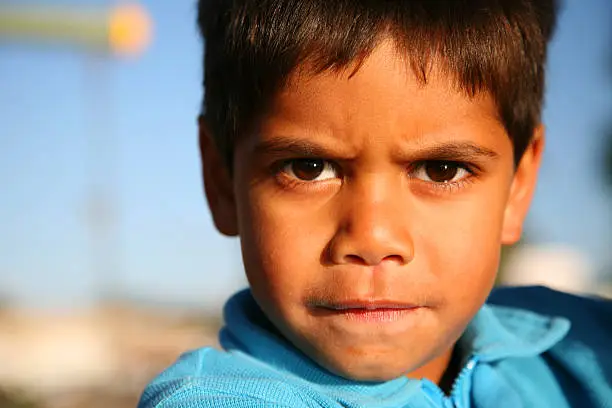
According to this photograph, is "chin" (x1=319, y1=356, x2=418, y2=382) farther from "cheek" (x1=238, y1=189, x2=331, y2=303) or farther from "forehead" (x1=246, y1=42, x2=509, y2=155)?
"forehead" (x1=246, y1=42, x2=509, y2=155)

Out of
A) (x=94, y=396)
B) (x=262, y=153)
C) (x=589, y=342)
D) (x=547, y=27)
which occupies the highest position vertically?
(x=547, y=27)

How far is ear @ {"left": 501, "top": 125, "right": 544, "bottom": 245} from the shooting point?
198 centimetres

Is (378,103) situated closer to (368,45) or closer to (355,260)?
(368,45)

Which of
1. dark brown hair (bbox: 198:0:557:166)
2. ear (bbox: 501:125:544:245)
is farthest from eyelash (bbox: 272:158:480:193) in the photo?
Result: ear (bbox: 501:125:544:245)

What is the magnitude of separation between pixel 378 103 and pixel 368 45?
12cm

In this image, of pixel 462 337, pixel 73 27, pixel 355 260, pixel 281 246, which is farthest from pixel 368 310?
pixel 73 27

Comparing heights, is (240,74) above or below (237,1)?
below

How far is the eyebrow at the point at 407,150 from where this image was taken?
5.29ft

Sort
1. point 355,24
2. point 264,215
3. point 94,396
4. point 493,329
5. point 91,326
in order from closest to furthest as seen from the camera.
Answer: point 355,24, point 264,215, point 493,329, point 94,396, point 91,326

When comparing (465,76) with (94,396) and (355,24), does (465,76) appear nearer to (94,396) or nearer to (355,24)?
(355,24)

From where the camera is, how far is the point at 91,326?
14094mm

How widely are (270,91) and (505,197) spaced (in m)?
0.57

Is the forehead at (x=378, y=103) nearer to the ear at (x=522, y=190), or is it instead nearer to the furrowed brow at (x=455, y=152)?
the furrowed brow at (x=455, y=152)

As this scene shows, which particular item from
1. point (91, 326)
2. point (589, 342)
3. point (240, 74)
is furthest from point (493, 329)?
point (91, 326)
